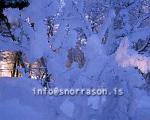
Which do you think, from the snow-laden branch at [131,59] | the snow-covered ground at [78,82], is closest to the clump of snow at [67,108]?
the snow-covered ground at [78,82]

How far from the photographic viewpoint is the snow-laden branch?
4.96 meters

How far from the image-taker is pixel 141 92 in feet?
16.4

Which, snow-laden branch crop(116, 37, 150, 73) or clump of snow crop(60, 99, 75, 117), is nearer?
clump of snow crop(60, 99, 75, 117)

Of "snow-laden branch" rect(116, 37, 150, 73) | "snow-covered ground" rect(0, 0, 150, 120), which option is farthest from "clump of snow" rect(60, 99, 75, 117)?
"snow-laden branch" rect(116, 37, 150, 73)

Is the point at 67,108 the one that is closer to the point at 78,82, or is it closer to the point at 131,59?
the point at 78,82

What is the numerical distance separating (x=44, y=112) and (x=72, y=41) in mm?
1099

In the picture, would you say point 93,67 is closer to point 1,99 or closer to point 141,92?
point 141,92

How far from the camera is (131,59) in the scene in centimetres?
498

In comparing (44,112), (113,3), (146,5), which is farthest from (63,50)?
(146,5)

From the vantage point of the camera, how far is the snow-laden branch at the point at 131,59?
16.3ft

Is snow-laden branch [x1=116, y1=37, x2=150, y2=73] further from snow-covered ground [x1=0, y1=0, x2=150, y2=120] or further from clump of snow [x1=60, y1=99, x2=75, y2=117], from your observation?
clump of snow [x1=60, y1=99, x2=75, y2=117]

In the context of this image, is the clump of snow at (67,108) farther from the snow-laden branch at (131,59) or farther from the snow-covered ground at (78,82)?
the snow-laden branch at (131,59)

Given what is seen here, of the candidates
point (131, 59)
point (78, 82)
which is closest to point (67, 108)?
point (78, 82)

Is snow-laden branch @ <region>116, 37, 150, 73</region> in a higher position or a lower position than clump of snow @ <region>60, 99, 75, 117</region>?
higher
